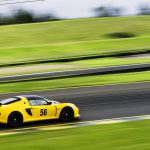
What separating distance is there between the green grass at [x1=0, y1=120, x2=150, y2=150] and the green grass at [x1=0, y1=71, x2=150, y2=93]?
1213 cm

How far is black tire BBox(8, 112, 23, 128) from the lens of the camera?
54.3 ft

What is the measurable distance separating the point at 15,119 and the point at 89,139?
371 cm

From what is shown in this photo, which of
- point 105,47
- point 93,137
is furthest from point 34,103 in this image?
point 105,47

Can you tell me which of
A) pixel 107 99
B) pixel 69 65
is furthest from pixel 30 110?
pixel 69 65

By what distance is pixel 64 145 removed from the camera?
1326 centimetres

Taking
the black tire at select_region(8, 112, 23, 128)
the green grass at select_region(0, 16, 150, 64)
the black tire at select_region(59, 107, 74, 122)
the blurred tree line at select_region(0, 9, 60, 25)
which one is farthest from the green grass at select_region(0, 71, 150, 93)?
the blurred tree line at select_region(0, 9, 60, 25)

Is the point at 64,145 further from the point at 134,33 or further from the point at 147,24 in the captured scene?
the point at 147,24

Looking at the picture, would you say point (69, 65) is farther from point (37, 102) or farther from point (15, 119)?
point (15, 119)

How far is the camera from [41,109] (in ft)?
57.4

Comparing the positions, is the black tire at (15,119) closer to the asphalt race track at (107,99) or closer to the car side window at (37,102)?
the asphalt race track at (107,99)

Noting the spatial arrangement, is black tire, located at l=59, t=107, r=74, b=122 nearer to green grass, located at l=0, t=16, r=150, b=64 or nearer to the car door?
the car door

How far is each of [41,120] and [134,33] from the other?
180ft

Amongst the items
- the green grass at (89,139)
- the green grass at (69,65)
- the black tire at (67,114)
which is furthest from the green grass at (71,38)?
the green grass at (89,139)

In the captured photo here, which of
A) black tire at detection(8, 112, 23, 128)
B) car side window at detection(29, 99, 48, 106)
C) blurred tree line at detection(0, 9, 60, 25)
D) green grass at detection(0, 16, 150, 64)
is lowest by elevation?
black tire at detection(8, 112, 23, 128)
